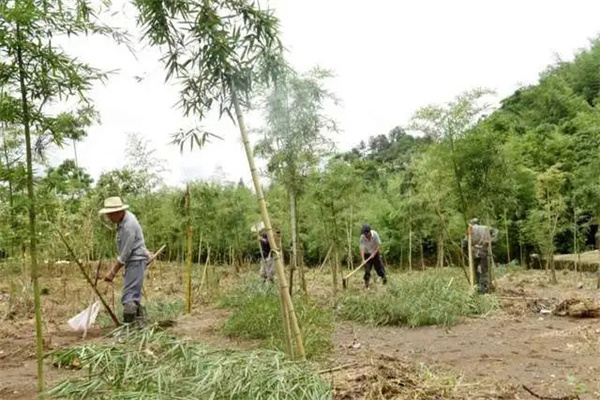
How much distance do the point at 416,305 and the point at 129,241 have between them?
4.43 meters

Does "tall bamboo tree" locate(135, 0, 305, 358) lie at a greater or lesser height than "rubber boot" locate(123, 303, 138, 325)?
greater

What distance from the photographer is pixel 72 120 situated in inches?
183

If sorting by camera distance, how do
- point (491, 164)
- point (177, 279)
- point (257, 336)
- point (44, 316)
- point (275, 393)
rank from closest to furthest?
point (275, 393), point (257, 336), point (44, 316), point (491, 164), point (177, 279)

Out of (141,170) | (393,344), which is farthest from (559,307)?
(141,170)

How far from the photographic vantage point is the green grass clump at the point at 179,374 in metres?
2.97

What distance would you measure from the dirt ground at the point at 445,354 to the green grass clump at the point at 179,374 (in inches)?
31.7

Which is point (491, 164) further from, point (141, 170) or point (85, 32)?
point (85, 32)

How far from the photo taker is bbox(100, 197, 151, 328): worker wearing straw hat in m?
6.00

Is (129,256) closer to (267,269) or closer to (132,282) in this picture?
(132,282)

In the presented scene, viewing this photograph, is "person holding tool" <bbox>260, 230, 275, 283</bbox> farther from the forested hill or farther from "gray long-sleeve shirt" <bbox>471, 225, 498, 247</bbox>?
"gray long-sleeve shirt" <bbox>471, 225, 498, 247</bbox>

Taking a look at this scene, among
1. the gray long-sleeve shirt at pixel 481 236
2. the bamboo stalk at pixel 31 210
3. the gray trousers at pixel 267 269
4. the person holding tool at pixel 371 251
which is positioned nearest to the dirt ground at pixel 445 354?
the gray long-sleeve shirt at pixel 481 236

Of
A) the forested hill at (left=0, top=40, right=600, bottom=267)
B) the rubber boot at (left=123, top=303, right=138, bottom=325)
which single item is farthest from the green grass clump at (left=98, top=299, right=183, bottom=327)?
the rubber boot at (left=123, top=303, right=138, bottom=325)

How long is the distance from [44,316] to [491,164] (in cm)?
838

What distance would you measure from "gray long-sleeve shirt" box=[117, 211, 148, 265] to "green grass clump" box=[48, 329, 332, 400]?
104 inches
